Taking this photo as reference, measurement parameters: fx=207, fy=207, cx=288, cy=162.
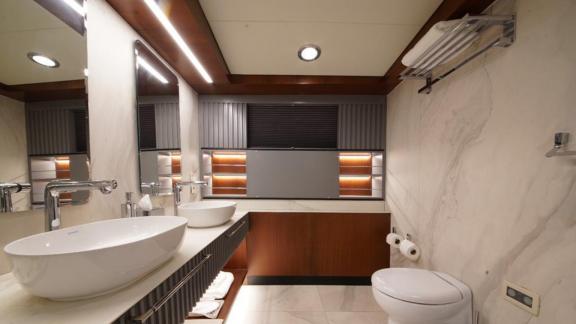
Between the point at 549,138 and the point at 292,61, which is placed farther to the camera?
the point at 292,61

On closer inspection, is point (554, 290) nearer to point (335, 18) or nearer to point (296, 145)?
point (335, 18)

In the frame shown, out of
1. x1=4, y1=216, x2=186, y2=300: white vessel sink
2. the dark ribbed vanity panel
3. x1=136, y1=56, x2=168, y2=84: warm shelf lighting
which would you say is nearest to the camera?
x1=4, y1=216, x2=186, y2=300: white vessel sink

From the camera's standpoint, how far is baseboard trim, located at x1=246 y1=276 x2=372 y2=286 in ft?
8.18

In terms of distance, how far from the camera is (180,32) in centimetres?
141

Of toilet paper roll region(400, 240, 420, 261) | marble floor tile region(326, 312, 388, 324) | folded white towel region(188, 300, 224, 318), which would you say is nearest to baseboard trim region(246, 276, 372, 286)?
marble floor tile region(326, 312, 388, 324)

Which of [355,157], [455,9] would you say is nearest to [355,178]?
[355,157]

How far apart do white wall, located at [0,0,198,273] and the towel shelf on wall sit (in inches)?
73.6

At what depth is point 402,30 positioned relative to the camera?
1.55m

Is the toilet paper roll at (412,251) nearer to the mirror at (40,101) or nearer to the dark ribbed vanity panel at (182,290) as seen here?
the dark ribbed vanity panel at (182,290)

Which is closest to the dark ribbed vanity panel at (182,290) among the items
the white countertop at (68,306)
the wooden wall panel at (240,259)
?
the white countertop at (68,306)

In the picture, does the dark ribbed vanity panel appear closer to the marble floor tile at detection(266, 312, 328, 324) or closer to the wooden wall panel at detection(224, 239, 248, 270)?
the marble floor tile at detection(266, 312, 328, 324)

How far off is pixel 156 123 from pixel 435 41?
2006mm

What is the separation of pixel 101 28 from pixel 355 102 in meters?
2.36

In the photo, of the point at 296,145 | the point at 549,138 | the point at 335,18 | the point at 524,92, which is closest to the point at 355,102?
the point at 296,145
